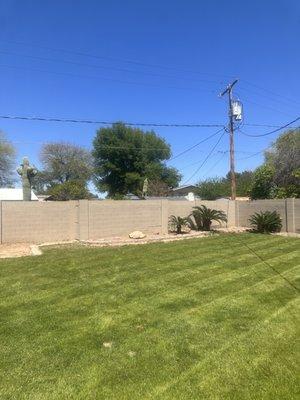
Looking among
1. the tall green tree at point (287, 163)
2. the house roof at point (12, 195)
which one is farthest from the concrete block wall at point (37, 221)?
the house roof at point (12, 195)

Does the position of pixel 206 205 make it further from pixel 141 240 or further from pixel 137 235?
pixel 141 240

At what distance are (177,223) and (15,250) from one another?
25.1ft

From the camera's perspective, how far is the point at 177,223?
60.8 ft

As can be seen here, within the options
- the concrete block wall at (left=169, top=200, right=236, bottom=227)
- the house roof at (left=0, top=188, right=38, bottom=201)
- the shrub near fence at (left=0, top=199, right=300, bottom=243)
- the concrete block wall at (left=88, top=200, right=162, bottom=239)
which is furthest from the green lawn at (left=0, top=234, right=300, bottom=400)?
the house roof at (left=0, top=188, right=38, bottom=201)

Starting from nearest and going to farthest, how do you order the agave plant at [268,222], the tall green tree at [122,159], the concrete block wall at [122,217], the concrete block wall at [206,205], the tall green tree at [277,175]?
the concrete block wall at [122,217] → the agave plant at [268,222] → the concrete block wall at [206,205] → the tall green tree at [277,175] → the tall green tree at [122,159]

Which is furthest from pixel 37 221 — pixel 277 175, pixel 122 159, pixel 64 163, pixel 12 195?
pixel 64 163

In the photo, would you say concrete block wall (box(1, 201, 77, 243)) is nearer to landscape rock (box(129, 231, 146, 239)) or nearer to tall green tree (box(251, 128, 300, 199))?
landscape rock (box(129, 231, 146, 239))

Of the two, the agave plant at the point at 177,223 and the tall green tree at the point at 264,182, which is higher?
the tall green tree at the point at 264,182

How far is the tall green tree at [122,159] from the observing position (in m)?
48.3

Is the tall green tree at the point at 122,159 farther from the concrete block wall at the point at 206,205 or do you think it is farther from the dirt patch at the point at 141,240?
the dirt patch at the point at 141,240

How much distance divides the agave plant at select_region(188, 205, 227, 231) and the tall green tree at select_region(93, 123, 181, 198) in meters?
27.6

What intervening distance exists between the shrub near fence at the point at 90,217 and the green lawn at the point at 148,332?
16.4 feet

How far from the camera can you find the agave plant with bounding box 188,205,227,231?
64.4 feet

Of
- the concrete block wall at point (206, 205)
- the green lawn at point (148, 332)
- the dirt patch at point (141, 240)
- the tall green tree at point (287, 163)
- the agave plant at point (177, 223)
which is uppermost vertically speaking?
the tall green tree at point (287, 163)
